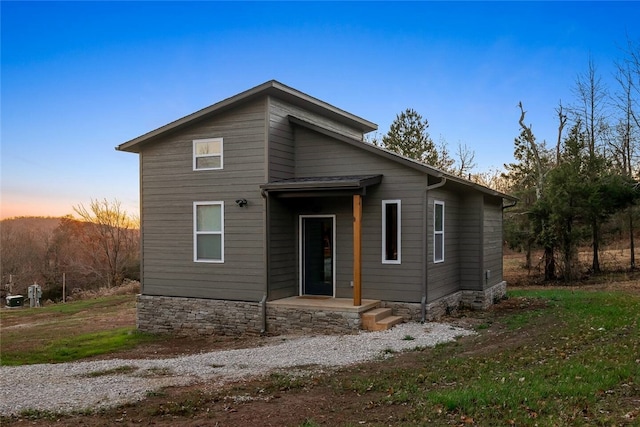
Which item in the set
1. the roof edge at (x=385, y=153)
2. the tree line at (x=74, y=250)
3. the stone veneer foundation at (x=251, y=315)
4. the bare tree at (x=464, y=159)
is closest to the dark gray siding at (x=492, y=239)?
the stone veneer foundation at (x=251, y=315)

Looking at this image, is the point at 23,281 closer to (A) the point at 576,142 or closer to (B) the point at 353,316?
(B) the point at 353,316

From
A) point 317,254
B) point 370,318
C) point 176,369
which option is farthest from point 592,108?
point 176,369

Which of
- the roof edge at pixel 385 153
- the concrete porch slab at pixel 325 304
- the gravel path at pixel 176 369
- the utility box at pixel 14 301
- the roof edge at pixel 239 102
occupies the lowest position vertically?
the utility box at pixel 14 301

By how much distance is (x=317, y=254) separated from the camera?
A: 490 inches

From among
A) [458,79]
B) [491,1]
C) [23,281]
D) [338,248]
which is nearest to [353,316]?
[338,248]

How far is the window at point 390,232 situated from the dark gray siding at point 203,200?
2755 mm

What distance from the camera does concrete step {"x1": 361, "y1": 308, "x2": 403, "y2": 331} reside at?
1062 centimetres

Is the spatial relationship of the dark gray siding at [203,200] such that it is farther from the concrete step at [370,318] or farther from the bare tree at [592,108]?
the bare tree at [592,108]

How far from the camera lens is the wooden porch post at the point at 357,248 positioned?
1100 cm

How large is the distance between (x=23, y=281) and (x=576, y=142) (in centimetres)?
3173

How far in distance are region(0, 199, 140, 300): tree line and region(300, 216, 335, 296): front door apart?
24061mm

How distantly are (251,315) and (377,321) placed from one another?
295cm

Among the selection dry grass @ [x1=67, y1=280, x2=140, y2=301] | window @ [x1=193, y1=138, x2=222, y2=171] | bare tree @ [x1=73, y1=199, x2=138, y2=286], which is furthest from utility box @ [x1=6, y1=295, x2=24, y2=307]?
window @ [x1=193, y1=138, x2=222, y2=171]

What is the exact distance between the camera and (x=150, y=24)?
52.5 ft
